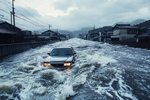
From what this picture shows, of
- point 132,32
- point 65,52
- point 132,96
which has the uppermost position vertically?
point 132,32

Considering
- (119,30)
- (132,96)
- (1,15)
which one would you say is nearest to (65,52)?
(132,96)

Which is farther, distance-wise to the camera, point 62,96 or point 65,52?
point 65,52

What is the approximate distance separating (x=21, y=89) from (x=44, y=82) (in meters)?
1.17

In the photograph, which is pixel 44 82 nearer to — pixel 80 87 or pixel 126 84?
pixel 80 87

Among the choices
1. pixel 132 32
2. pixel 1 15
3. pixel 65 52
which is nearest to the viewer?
pixel 65 52

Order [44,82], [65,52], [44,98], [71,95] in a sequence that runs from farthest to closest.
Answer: [65,52]
[44,82]
[71,95]
[44,98]

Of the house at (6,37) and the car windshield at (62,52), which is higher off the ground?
the house at (6,37)

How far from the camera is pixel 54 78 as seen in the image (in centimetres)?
692

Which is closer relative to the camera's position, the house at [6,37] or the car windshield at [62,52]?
the car windshield at [62,52]

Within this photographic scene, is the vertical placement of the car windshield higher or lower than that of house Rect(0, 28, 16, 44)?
lower

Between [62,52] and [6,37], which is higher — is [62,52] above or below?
below

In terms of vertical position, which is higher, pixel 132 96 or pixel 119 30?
pixel 119 30

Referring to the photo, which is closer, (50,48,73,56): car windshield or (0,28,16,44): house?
(50,48,73,56): car windshield

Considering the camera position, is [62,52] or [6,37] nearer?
[62,52]
